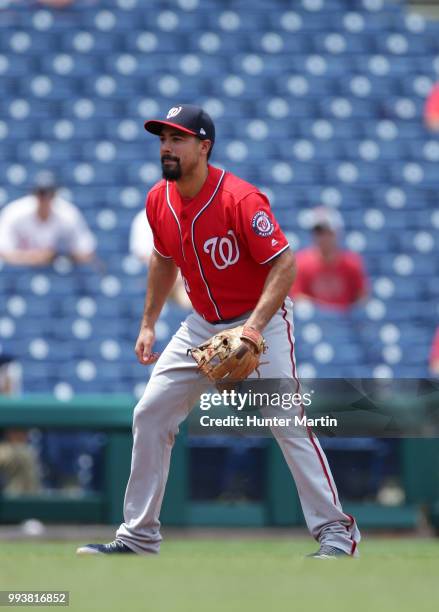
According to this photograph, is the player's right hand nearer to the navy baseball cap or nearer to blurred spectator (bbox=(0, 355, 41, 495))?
the navy baseball cap

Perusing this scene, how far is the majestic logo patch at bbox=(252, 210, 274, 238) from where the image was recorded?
4258 mm

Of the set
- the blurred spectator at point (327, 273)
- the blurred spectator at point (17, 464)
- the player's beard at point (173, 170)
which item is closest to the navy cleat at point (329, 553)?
the player's beard at point (173, 170)

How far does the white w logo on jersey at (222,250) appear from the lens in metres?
4.38

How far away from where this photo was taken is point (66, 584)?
135 inches

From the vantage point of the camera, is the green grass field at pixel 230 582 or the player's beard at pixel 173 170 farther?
the player's beard at pixel 173 170

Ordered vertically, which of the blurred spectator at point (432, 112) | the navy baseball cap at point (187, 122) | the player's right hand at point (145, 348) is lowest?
the player's right hand at point (145, 348)

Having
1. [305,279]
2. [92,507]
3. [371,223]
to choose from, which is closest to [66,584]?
[92,507]

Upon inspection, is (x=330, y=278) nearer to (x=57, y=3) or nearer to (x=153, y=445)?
(x=57, y=3)

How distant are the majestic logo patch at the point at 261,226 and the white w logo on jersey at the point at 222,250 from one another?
0.13 meters

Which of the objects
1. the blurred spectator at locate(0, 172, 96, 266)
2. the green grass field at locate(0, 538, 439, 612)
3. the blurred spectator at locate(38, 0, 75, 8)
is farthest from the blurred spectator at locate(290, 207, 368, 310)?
the green grass field at locate(0, 538, 439, 612)

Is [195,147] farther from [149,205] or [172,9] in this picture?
[172,9]

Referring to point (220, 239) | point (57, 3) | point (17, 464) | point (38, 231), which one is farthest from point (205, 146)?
point (57, 3)

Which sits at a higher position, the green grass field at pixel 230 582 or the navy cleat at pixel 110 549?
the green grass field at pixel 230 582

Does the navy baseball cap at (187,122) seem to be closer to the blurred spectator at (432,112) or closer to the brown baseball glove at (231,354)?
the brown baseball glove at (231,354)
